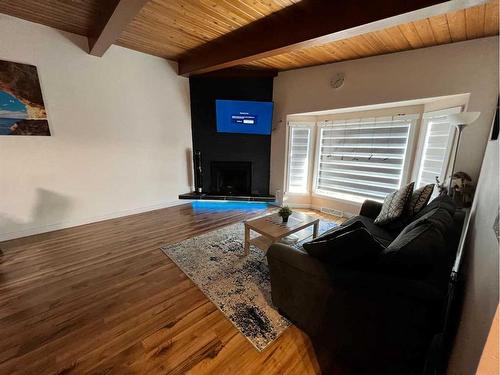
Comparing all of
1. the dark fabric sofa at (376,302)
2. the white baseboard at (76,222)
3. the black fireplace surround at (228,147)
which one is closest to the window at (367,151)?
the black fireplace surround at (228,147)

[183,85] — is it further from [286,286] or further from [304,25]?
[286,286]

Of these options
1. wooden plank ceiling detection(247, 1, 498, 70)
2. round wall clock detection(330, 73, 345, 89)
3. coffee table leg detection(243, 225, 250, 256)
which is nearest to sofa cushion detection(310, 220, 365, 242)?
coffee table leg detection(243, 225, 250, 256)

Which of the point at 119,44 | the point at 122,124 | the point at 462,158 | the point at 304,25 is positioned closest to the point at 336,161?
the point at 462,158

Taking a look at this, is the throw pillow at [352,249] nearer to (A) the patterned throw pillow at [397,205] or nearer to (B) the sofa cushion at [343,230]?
(B) the sofa cushion at [343,230]

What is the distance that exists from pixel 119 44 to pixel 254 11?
2503 mm

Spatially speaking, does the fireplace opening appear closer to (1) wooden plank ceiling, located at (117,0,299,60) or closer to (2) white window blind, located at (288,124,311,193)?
(2) white window blind, located at (288,124,311,193)

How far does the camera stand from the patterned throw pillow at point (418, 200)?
87.2 inches

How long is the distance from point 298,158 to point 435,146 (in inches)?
88.5

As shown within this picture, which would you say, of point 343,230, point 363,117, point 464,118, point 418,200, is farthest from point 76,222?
point 464,118

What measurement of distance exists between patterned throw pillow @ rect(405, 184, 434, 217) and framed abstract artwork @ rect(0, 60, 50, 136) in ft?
16.1

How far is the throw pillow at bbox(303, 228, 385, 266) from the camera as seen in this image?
1.20 m

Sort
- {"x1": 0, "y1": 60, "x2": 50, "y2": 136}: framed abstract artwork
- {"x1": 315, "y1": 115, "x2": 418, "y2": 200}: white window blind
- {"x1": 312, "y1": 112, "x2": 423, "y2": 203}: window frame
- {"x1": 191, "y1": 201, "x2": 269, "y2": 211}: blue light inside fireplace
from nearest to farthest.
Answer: {"x1": 0, "y1": 60, "x2": 50, "y2": 136}: framed abstract artwork < {"x1": 312, "y1": 112, "x2": 423, "y2": 203}: window frame < {"x1": 315, "y1": 115, "x2": 418, "y2": 200}: white window blind < {"x1": 191, "y1": 201, "x2": 269, "y2": 211}: blue light inside fireplace

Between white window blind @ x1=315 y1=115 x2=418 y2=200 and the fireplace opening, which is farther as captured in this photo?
the fireplace opening

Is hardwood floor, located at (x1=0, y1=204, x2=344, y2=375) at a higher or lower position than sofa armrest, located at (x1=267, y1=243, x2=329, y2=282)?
lower
